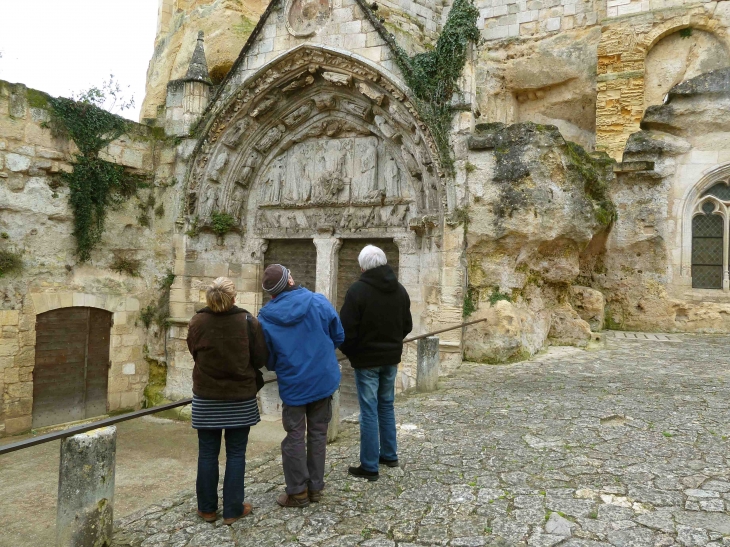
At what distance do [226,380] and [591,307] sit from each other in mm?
8381

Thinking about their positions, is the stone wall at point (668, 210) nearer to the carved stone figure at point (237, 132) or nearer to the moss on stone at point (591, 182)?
the moss on stone at point (591, 182)

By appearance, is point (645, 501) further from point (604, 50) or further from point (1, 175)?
point (604, 50)

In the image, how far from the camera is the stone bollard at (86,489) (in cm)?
301

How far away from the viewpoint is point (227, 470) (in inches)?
131

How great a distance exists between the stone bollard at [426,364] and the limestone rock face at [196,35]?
29.3ft

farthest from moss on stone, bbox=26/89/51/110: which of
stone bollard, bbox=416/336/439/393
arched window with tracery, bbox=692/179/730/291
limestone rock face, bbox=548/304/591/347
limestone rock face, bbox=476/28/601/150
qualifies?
arched window with tracery, bbox=692/179/730/291

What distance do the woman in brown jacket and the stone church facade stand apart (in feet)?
15.3

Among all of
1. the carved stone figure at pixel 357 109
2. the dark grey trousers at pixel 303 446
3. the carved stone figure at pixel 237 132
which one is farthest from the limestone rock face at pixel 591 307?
the dark grey trousers at pixel 303 446

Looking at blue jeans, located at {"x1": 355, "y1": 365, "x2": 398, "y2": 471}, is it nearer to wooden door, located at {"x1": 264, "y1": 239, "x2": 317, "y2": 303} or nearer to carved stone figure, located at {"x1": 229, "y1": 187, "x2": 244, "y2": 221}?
wooden door, located at {"x1": 264, "y1": 239, "x2": 317, "y2": 303}

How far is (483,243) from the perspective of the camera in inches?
319

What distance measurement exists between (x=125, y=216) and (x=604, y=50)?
10438 millimetres

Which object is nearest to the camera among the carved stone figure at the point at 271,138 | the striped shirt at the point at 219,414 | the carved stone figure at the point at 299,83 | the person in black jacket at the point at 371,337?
the striped shirt at the point at 219,414

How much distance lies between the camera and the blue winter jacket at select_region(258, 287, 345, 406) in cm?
339

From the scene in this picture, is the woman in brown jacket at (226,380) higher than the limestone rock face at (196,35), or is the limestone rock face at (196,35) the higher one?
the limestone rock face at (196,35)
